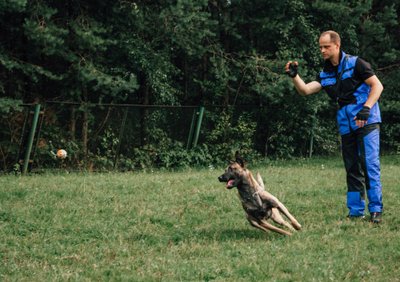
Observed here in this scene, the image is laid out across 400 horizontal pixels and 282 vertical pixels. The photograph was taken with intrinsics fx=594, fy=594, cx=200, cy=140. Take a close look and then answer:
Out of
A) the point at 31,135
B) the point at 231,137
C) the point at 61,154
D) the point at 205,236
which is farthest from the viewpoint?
the point at 231,137

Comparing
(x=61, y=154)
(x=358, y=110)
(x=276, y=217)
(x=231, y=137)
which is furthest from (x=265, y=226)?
(x=231, y=137)

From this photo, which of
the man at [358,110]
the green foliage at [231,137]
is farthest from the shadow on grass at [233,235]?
the green foliage at [231,137]

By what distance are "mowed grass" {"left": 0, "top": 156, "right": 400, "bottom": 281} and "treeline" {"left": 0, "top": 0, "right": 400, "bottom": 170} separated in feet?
15.8

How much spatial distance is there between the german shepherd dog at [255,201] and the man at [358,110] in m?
1.18

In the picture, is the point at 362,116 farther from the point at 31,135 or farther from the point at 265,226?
the point at 31,135

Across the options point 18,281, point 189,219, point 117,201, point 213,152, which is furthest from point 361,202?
point 213,152

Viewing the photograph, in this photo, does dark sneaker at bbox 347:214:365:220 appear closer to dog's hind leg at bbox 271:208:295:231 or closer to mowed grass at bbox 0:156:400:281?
mowed grass at bbox 0:156:400:281

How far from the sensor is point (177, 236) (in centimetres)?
736

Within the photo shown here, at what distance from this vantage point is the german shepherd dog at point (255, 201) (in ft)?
23.2

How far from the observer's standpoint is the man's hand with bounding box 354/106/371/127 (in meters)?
7.34

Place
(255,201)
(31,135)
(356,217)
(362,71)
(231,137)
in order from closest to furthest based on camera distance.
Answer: (255,201), (362,71), (356,217), (31,135), (231,137)

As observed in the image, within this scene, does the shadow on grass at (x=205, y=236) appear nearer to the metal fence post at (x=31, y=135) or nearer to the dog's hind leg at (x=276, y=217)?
the dog's hind leg at (x=276, y=217)

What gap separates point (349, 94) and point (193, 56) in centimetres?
1156

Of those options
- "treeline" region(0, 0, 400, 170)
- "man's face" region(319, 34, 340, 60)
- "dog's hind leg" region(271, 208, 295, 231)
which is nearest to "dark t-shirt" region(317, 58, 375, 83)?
"man's face" region(319, 34, 340, 60)
